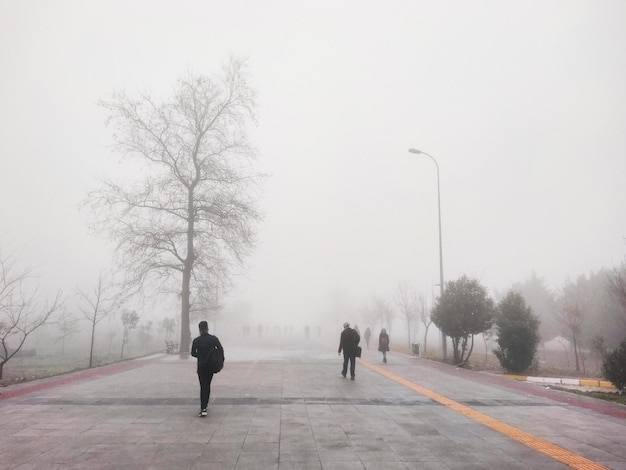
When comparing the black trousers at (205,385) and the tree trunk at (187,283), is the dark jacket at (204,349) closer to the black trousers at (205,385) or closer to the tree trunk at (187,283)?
the black trousers at (205,385)

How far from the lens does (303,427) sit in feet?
23.0

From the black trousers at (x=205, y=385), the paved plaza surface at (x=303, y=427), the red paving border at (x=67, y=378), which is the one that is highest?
the black trousers at (x=205, y=385)

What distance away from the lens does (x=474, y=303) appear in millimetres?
19125

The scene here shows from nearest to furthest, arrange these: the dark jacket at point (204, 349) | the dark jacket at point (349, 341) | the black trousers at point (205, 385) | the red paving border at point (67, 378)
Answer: the black trousers at point (205, 385) → the dark jacket at point (204, 349) → the red paving border at point (67, 378) → the dark jacket at point (349, 341)

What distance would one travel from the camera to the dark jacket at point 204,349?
8.07 metres

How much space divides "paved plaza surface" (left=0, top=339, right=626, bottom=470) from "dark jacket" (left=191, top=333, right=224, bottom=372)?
0.95m

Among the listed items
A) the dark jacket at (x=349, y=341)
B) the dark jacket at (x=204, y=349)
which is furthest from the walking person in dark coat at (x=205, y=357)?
the dark jacket at (x=349, y=341)

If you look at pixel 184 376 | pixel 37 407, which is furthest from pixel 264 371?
pixel 37 407

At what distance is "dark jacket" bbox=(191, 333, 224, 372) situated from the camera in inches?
318

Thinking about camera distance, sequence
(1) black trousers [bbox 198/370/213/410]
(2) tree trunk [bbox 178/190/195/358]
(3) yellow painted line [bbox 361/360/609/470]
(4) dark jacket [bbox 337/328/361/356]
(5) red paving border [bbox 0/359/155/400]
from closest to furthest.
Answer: (3) yellow painted line [bbox 361/360/609/470], (1) black trousers [bbox 198/370/213/410], (5) red paving border [bbox 0/359/155/400], (4) dark jacket [bbox 337/328/361/356], (2) tree trunk [bbox 178/190/195/358]

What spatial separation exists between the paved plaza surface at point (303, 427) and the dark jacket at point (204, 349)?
948mm

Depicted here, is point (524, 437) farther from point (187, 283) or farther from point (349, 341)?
point (187, 283)

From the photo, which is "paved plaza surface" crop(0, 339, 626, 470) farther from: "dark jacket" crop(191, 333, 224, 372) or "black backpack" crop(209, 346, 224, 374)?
"dark jacket" crop(191, 333, 224, 372)

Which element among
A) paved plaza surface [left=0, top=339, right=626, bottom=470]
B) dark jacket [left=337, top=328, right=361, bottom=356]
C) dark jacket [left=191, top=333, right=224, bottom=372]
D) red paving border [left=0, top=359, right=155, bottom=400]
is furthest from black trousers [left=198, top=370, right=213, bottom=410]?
dark jacket [left=337, top=328, right=361, bottom=356]
